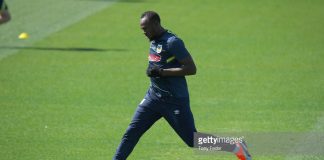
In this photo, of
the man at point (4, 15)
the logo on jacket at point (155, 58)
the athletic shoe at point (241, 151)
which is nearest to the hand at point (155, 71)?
the logo on jacket at point (155, 58)

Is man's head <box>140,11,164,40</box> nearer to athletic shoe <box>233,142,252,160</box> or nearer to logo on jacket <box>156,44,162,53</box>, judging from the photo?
logo on jacket <box>156,44,162,53</box>

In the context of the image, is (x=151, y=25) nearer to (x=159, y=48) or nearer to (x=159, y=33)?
(x=159, y=33)

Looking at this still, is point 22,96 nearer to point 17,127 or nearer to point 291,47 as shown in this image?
point 17,127

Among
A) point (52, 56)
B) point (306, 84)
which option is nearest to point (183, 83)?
point (306, 84)

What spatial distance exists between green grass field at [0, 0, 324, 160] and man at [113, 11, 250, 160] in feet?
5.17

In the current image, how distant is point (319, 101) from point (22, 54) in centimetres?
834

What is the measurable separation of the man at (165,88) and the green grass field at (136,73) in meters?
1.58

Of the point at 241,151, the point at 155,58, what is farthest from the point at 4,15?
the point at 241,151

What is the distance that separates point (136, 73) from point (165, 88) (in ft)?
26.6

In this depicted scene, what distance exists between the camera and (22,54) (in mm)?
20000

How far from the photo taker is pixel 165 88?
10.2 meters

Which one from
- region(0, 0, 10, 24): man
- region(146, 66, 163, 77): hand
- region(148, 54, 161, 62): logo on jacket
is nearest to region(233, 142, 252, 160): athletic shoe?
region(146, 66, 163, 77): hand

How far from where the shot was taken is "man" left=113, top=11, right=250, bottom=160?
995 centimetres

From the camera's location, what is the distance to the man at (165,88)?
32.7 feet
